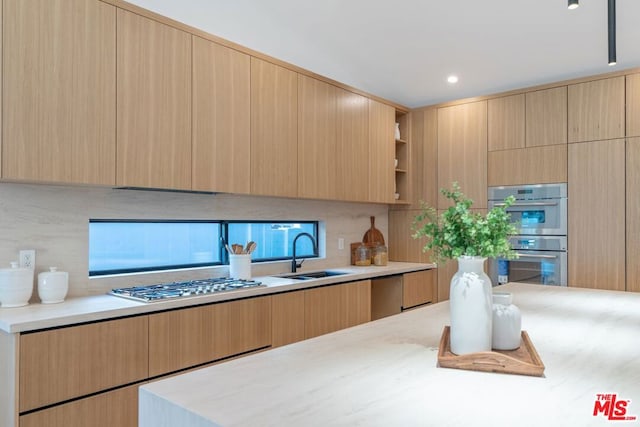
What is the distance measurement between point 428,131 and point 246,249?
246cm

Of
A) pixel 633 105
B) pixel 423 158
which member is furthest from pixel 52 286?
pixel 633 105

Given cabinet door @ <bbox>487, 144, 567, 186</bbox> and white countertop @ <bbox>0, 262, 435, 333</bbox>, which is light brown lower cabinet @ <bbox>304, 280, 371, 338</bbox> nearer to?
white countertop @ <bbox>0, 262, 435, 333</bbox>

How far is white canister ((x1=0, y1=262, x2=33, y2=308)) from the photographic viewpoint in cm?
198

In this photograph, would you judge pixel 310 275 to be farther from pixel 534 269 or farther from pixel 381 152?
pixel 534 269

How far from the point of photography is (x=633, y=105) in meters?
3.36

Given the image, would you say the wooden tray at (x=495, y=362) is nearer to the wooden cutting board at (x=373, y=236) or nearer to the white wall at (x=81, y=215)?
the white wall at (x=81, y=215)

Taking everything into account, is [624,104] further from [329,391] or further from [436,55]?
[329,391]

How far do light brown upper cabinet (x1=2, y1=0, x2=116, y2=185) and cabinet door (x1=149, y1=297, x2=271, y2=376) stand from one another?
81 cm

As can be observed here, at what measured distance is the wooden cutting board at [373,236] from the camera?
444 centimetres

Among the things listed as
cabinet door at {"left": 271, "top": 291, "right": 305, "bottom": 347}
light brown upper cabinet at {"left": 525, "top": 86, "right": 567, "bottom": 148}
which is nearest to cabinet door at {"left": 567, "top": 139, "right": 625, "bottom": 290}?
light brown upper cabinet at {"left": 525, "top": 86, "right": 567, "bottom": 148}

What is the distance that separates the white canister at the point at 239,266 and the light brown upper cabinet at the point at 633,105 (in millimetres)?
3051

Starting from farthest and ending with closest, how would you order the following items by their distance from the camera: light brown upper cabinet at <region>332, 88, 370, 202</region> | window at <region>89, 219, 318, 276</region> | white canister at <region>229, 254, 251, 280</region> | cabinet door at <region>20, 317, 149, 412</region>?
light brown upper cabinet at <region>332, 88, 370, 202</region> < white canister at <region>229, 254, 251, 280</region> < window at <region>89, 219, 318, 276</region> < cabinet door at <region>20, 317, 149, 412</region>

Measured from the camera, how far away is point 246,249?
10.1 feet

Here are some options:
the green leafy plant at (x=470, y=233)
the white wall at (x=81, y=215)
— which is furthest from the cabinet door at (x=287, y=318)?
the green leafy plant at (x=470, y=233)
